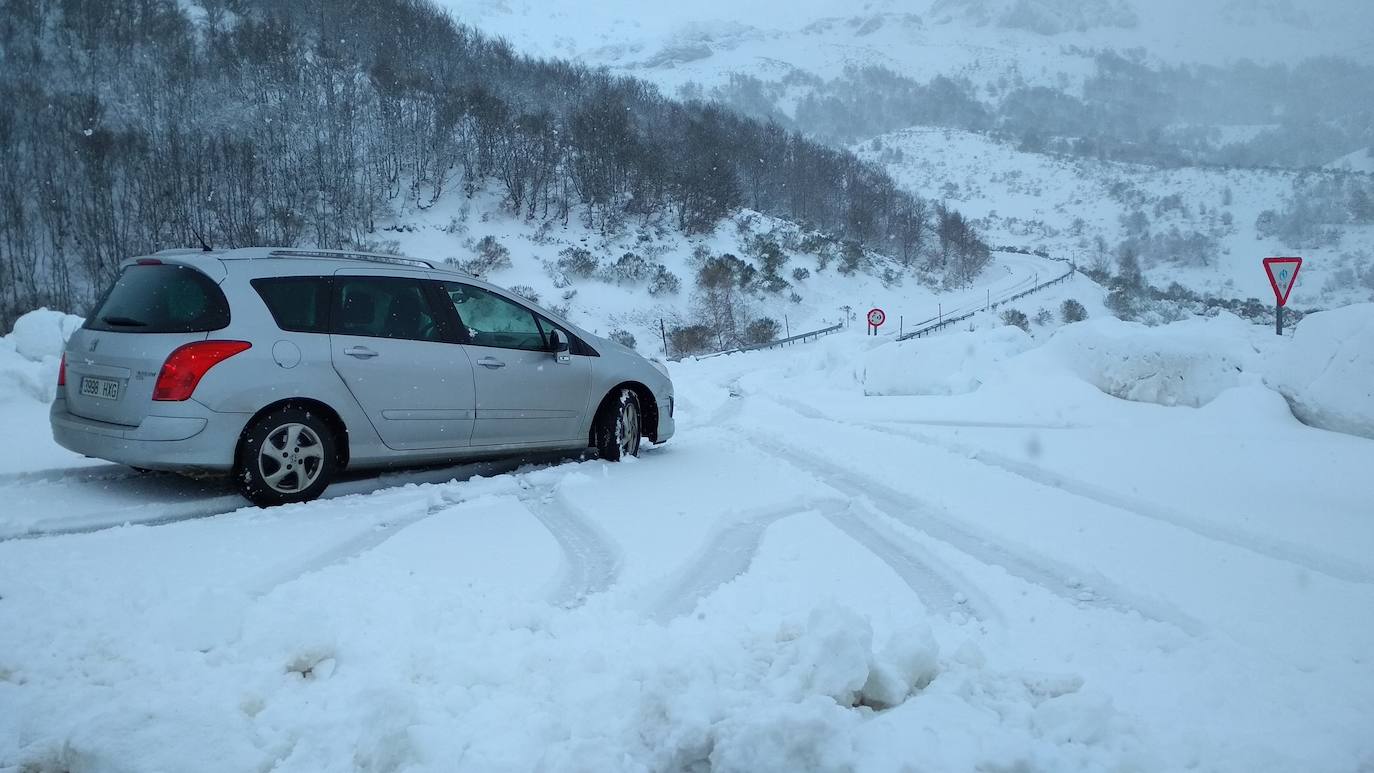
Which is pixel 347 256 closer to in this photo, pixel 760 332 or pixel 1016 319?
pixel 760 332

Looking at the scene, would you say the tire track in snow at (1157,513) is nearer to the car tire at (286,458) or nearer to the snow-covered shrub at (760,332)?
the car tire at (286,458)

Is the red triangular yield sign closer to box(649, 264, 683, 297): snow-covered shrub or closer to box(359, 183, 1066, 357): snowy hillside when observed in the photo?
box(359, 183, 1066, 357): snowy hillside

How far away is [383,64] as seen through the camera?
51.8 meters

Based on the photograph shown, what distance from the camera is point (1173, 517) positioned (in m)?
4.71

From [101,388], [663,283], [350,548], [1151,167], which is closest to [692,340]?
[663,283]

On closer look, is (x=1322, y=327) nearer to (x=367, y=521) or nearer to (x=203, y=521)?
(x=367, y=521)

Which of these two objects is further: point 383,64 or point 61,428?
point 383,64

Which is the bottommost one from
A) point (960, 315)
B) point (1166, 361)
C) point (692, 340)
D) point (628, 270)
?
point (1166, 361)

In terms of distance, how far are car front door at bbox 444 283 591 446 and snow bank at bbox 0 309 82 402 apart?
4.67m

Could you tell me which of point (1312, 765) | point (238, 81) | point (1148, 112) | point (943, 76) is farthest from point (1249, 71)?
point (943, 76)

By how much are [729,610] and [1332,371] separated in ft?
21.7

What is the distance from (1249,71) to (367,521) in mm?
103688

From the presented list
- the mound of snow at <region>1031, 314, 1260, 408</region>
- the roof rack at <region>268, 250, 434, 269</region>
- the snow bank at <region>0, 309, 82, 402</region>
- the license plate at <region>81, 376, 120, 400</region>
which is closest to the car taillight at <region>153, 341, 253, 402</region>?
the license plate at <region>81, 376, 120, 400</region>

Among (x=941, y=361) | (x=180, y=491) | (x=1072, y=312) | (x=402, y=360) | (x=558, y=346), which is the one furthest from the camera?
(x=1072, y=312)
